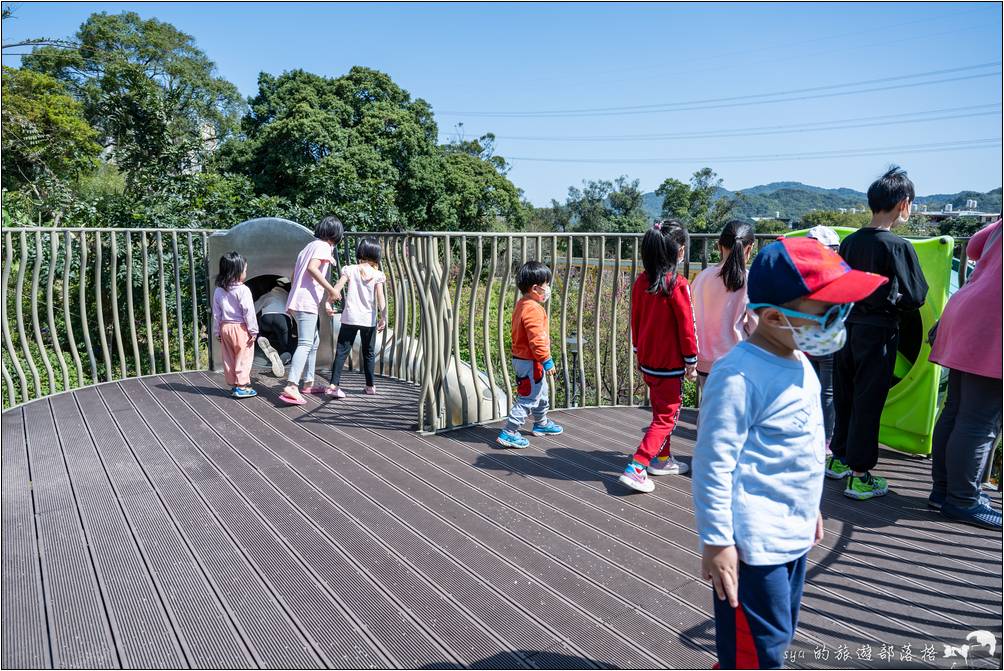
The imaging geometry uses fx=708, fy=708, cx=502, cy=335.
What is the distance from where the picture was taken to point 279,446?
458 centimetres

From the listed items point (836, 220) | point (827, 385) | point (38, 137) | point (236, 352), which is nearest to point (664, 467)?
point (827, 385)

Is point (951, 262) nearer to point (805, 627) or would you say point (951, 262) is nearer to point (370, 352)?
point (805, 627)

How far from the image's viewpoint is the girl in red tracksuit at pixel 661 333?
148 inches

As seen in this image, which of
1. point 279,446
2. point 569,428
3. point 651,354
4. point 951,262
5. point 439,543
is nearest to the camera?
point 439,543

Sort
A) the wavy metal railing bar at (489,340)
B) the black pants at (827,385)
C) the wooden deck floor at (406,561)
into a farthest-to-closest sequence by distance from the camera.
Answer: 1. the wavy metal railing bar at (489,340)
2. the black pants at (827,385)
3. the wooden deck floor at (406,561)

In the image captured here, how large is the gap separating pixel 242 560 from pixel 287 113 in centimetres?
2470

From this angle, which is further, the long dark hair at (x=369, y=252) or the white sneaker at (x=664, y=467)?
the long dark hair at (x=369, y=252)

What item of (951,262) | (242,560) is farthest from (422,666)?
(951,262)

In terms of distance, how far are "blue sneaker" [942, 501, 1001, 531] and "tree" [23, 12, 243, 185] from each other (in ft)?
47.9

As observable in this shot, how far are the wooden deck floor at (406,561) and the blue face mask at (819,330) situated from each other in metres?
1.15

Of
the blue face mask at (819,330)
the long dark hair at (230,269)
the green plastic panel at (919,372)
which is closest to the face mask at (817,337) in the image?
the blue face mask at (819,330)

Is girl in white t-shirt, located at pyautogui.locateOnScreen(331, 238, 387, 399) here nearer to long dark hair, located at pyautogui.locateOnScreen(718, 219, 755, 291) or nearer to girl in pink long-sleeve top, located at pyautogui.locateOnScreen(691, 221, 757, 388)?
girl in pink long-sleeve top, located at pyautogui.locateOnScreen(691, 221, 757, 388)

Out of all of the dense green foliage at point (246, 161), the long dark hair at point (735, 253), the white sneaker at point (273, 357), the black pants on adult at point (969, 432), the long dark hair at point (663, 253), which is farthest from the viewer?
the dense green foliage at point (246, 161)

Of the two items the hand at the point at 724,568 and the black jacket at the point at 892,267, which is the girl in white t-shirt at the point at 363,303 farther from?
the hand at the point at 724,568
